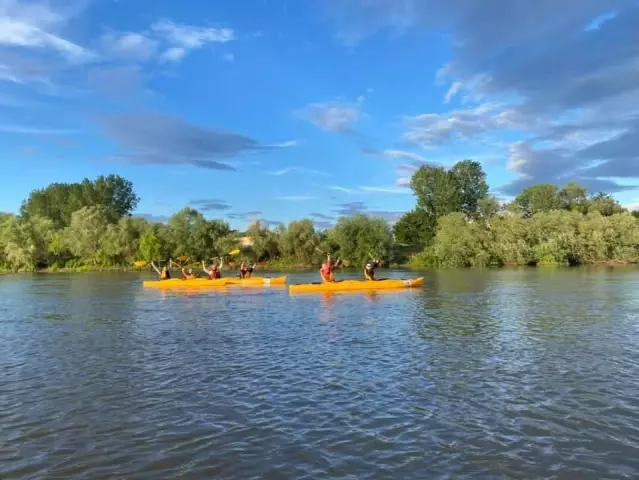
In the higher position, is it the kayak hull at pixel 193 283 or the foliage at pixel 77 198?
the foliage at pixel 77 198

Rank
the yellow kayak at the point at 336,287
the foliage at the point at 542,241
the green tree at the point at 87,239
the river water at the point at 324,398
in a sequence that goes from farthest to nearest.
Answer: the green tree at the point at 87,239 → the foliage at the point at 542,241 → the yellow kayak at the point at 336,287 → the river water at the point at 324,398

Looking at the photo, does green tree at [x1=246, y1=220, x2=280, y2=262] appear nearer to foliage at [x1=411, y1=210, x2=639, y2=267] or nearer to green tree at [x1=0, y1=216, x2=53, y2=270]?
foliage at [x1=411, y1=210, x2=639, y2=267]

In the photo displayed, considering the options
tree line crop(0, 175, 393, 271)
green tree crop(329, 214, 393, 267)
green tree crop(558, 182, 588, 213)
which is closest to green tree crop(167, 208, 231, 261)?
tree line crop(0, 175, 393, 271)

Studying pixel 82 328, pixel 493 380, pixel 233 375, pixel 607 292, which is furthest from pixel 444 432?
pixel 607 292

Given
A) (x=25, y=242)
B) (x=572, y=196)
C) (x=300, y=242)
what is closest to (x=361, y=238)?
(x=300, y=242)

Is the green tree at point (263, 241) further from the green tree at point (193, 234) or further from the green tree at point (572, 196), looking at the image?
the green tree at point (572, 196)

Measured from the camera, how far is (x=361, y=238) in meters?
74.2

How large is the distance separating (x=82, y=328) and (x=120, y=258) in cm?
6272

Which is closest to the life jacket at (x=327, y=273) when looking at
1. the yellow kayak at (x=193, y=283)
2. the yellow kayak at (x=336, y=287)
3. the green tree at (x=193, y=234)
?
the yellow kayak at (x=336, y=287)

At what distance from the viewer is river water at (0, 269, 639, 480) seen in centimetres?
721

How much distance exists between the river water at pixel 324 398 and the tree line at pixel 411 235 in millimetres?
53533

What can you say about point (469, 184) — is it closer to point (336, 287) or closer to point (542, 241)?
point (542, 241)

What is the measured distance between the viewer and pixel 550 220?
237 ft

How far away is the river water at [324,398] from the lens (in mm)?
7207
